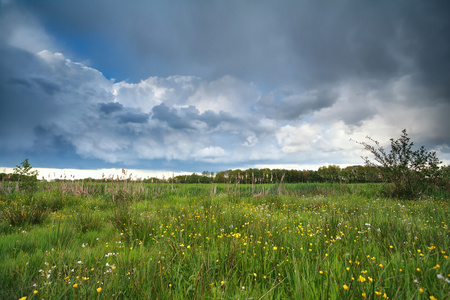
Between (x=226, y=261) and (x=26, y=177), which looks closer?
(x=226, y=261)

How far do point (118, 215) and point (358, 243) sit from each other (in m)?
5.97

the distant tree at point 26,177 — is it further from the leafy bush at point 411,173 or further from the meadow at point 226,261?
the leafy bush at point 411,173

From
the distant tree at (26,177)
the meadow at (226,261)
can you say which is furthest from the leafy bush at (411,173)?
the distant tree at (26,177)

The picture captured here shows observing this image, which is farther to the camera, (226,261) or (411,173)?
(411,173)

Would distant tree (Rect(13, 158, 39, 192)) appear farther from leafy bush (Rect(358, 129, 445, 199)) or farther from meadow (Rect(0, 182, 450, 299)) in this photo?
leafy bush (Rect(358, 129, 445, 199))

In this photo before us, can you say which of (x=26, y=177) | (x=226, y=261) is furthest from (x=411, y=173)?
(x=26, y=177)

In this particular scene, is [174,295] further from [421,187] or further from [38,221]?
[421,187]

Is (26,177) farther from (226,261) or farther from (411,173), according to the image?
(411,173)

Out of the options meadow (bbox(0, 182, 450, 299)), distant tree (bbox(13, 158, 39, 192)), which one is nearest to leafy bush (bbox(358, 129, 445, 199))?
meadow (bbox(0, 182, 450, 299))

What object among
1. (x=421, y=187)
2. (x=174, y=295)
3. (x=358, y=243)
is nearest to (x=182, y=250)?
(x=174, y=295)

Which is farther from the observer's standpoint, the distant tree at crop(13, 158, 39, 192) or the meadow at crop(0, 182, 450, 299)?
the distant tree at crop(13, 158, 39, 192)

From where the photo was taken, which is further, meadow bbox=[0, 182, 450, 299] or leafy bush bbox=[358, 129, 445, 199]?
leafy bush bbox=[358, 129, 445, 199]

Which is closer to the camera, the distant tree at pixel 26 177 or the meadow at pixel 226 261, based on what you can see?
the meadow at pixel 226 261

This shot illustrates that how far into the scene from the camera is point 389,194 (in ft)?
42.2
